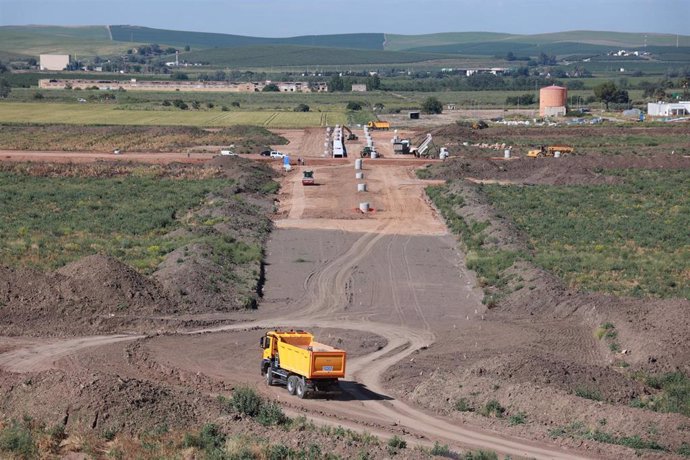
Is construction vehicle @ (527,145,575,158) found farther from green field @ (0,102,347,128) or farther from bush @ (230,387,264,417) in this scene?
bush @ (230,387,264,417)

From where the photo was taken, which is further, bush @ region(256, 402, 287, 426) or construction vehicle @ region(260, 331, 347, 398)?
construction vehicle @ region(260, 331, 347, 398)

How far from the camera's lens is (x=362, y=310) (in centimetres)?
3394

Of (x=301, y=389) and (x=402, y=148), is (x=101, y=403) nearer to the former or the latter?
(x=301, y=389)

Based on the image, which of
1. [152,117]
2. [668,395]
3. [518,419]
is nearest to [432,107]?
[152,117]

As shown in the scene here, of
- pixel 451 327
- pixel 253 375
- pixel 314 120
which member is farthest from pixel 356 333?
pixel 314 120

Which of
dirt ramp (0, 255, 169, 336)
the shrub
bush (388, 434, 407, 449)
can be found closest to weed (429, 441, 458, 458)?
bush (388, 434, 407, 449)

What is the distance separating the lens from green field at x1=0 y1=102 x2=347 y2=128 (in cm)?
11997

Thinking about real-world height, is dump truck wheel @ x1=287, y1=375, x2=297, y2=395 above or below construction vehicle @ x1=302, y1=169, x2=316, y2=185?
below

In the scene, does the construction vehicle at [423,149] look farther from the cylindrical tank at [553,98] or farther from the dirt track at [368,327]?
the cylindrical tank at [553,98]

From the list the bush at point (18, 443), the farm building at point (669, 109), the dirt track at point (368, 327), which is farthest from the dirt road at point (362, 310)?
the farm building at point (669, 109)

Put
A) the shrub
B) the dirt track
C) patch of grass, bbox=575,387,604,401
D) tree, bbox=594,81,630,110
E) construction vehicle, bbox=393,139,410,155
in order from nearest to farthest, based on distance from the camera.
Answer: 1. the shrub
2. the dirt track
3. patch of grass, bbox=575,387,604,401
4. construction vehicle, bbox=393,139,410,155
5. tree, bbox=594,81,630,110

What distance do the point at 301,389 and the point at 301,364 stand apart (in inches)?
21.9

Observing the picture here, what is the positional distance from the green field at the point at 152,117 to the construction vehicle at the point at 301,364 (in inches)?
3587

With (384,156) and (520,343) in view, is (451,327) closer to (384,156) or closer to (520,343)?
(520,343)
